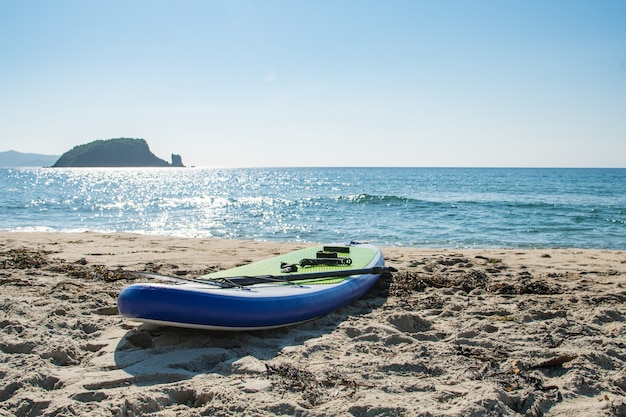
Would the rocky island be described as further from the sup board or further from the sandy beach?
the sup board

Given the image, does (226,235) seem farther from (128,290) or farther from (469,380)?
(469,380)

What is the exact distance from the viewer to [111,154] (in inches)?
5536

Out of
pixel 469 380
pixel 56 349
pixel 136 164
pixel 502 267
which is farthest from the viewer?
pixel 136 164

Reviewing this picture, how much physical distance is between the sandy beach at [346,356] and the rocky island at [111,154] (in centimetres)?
14825

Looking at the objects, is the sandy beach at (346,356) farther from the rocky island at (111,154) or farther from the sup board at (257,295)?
the rocky island at (111,154)

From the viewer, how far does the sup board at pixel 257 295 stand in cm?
344

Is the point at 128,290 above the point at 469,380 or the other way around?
above

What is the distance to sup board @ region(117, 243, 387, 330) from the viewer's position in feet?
11.3

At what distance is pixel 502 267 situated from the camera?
265 inches

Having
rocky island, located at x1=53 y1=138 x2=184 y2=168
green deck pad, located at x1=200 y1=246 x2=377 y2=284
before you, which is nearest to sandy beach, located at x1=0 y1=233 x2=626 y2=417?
green deck pad, located at x1=200 y1=246 x2=377 y2=284

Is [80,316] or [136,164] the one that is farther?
[136,164]

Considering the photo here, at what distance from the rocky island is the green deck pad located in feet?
486

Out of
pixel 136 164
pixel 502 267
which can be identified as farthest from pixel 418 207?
pixel 136 164

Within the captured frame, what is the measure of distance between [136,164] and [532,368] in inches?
6165
